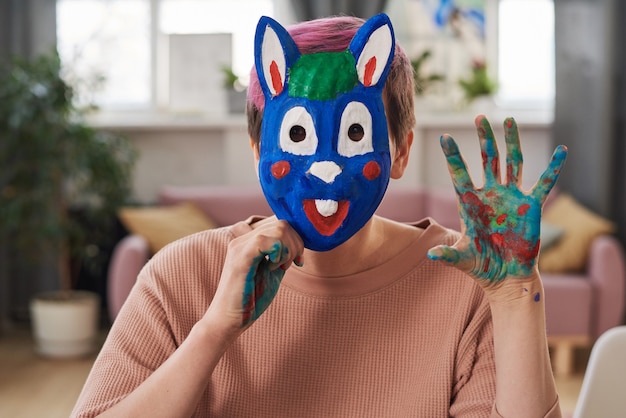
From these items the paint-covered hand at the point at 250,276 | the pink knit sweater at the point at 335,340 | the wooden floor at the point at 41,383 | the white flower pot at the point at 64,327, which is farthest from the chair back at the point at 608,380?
the white flower pot at the point at 64,327

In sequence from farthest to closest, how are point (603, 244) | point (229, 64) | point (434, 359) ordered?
point (229, 64) → point (603, 244) → point (434, 359)

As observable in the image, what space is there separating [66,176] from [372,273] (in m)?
2.97

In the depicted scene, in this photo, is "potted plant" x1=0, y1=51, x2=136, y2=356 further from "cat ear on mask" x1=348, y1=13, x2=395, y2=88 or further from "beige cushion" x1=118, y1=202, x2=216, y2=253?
"cat ear on mask" x1=348, y1=13, x2=395, y2=88

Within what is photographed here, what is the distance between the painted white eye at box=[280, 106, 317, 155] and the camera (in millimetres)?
1113

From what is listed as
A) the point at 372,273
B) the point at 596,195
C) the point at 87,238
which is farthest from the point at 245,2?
the point at 372,273

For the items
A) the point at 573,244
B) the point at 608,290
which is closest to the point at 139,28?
the point at 573,244

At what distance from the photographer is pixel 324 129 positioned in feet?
3.65

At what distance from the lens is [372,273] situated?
126cm

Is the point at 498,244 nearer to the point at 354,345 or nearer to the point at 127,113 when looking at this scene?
the point at 354,345

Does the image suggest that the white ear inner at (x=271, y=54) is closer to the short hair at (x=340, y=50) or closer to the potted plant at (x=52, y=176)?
the short hair at (x=340, y=50)

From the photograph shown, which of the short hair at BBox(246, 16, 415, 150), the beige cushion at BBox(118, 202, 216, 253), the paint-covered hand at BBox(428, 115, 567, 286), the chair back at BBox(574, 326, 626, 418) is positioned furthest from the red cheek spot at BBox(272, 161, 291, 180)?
the beige cushion at BBox(118, 202, 216, 253)

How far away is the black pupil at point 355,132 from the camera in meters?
1.13

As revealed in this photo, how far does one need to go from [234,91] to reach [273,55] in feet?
12.2

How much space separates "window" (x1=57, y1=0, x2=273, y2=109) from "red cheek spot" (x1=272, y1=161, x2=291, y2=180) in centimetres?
391
